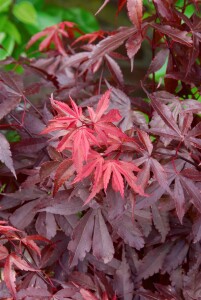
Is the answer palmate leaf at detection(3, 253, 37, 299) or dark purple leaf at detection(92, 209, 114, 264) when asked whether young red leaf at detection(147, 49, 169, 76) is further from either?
palmate leaf at detection(3, 253, 37, 299)

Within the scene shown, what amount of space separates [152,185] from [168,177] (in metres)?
0.04

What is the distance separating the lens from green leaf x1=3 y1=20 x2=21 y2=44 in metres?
2.78

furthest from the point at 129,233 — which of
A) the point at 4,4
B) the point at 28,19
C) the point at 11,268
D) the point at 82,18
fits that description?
the point at 82,18

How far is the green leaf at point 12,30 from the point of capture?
278cm

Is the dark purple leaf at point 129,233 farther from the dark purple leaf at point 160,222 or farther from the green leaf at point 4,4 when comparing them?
the green leaf at point 4,4

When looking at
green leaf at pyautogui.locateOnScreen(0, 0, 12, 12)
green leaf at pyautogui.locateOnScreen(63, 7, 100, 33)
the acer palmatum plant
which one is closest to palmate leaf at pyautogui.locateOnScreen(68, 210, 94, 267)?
the acer palmatum plant

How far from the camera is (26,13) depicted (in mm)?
2736

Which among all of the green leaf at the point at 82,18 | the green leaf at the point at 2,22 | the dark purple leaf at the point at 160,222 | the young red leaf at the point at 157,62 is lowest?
the green leaf at the point at 82,18

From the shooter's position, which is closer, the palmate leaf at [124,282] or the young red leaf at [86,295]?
the young red leaf at [86,295]

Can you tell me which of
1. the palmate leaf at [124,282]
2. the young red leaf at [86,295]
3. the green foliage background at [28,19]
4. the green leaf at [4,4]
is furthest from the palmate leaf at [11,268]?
the green leaf at [4,4]

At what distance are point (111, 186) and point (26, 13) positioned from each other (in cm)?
198

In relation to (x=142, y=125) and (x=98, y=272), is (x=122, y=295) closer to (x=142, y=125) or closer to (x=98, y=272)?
(x=98, y=272)

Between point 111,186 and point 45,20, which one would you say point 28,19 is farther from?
point 111,186

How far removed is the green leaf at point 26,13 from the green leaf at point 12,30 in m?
0.08
